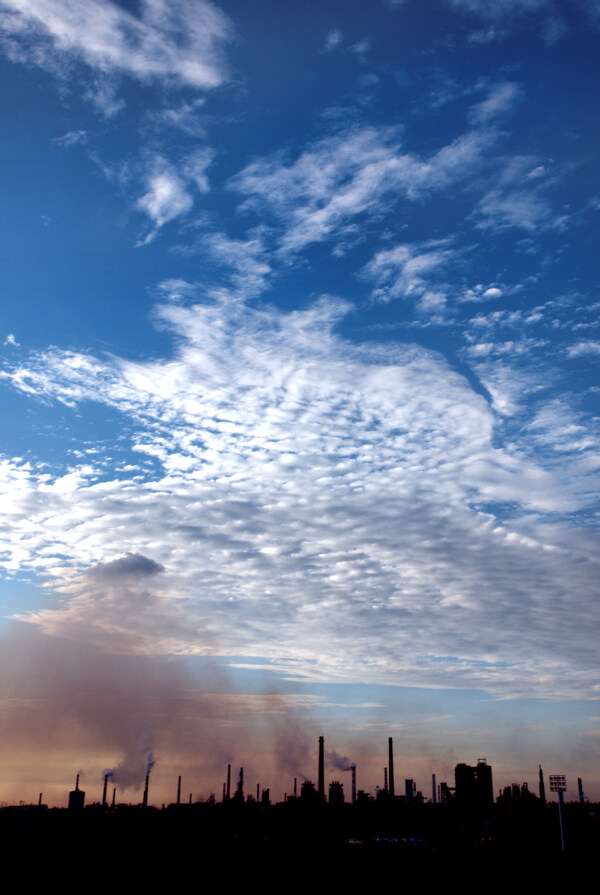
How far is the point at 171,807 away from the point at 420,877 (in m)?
85.5

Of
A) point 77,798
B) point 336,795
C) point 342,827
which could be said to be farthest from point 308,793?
point 77,798

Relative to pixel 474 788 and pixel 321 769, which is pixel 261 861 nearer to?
pixel 321 769

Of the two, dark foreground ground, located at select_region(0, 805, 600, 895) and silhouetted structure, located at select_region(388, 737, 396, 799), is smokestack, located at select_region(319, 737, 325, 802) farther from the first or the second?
dark foreground ground, located at select_region(0, 805, 600, 895)

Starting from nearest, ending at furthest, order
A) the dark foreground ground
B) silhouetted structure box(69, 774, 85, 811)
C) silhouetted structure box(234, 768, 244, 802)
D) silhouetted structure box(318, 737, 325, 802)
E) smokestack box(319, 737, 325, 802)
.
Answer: the dark foreground ground
smokestack box(319, 737, 325, 802)
silhouetted structure box(318, 737, 325, 802)
silhouetted structure box(234, 768, 244, 802)
silhouetted structure box(69, 774, 85, 811)

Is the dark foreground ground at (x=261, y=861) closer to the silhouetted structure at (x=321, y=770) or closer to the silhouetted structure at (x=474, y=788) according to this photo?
the silhouetted structure at (x=321, y=770)

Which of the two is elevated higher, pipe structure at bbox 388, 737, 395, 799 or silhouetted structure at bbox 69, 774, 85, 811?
pipe structure at bbox 388, 737, 395, 799

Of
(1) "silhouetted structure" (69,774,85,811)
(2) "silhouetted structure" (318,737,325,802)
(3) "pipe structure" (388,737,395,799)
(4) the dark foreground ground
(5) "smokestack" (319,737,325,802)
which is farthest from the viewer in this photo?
(1) "silhouetted structure" (69,774,85,811)

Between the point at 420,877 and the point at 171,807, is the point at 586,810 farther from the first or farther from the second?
the point at 420,877

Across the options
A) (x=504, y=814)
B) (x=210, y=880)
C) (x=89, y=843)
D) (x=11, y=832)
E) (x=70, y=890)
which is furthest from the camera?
(x=504, y=814)

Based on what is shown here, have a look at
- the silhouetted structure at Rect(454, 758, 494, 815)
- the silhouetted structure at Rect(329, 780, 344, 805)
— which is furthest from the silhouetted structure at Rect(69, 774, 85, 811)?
the silhouetted structure at Rect(454, 758, 494, 815)

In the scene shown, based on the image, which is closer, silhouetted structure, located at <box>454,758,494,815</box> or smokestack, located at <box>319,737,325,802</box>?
smokestack, located at <box>319,737,325,802</box>

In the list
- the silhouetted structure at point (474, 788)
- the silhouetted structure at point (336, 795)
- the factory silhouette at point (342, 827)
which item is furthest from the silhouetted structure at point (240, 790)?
the silhouetted structure at point (474, 788)

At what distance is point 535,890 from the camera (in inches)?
1896

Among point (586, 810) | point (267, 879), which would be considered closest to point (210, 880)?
point (267, 879)
